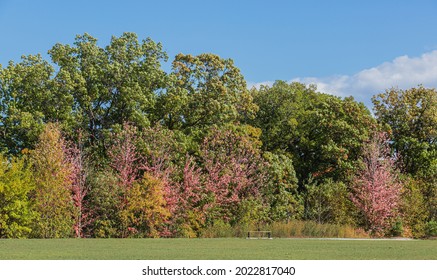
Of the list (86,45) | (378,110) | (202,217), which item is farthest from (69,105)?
(378,110)

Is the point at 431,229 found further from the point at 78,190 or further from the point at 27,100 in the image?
the point at 27,100

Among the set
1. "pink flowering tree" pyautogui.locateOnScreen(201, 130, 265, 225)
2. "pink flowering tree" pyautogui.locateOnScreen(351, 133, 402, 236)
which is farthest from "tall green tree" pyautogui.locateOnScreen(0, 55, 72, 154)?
"pink flowering tree" pyautogui.locateOnScreen(351, 133, 402, 236)

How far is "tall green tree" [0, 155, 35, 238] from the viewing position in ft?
104

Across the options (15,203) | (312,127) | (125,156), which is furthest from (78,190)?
(312,127)

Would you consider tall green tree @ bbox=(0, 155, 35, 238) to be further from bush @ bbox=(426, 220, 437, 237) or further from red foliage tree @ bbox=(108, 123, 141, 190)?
bush @ bbox=(426, 220, 437, 237)

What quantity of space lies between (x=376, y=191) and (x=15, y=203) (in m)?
20.5

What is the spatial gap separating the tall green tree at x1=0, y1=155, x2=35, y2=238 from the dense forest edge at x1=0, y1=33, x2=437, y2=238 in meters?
0.07

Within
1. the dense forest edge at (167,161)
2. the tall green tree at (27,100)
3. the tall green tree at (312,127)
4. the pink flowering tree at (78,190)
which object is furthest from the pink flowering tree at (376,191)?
the tall green tree at (27,100)

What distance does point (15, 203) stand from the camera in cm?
3183

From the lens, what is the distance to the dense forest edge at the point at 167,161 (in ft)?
110

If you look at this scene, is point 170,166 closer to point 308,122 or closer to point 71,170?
point 71,170

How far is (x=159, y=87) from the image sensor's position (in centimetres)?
4050

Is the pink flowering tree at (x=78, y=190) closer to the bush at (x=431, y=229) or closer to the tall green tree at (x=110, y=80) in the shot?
the tall green tree at (x=110, y=80)

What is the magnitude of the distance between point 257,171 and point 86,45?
42.1ft
